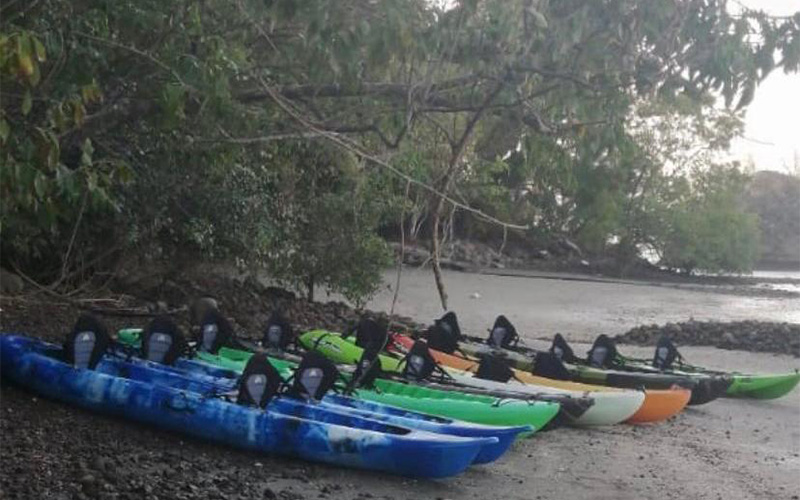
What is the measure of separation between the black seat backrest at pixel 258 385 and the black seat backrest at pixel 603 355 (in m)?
4.54

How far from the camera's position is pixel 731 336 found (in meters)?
15.1

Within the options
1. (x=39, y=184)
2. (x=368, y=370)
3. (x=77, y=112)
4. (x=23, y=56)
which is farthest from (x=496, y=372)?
(x=23, y=56)

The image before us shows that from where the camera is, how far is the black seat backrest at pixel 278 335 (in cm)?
975

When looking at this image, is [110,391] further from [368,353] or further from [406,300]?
[406,300]

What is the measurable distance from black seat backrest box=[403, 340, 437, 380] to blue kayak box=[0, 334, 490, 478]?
62.9 inches

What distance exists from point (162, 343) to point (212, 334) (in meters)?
0.90

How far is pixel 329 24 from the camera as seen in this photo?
6352 millimetres

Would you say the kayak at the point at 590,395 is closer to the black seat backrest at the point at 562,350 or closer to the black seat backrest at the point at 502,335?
the black seat backrest at the point at 562,350

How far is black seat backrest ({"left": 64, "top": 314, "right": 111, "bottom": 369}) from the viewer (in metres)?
7.86

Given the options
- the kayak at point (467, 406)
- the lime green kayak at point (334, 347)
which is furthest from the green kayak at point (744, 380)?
the kayak at point (467, 406)

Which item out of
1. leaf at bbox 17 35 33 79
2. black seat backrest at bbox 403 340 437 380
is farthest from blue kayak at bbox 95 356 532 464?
leaf at bbox 17 35 33 79

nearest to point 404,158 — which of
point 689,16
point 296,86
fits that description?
point 296,86

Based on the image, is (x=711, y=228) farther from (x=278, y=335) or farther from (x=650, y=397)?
(x=278, y=335)

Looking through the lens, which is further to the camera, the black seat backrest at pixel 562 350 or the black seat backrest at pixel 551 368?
the black seat backrest at pixel 562 350
